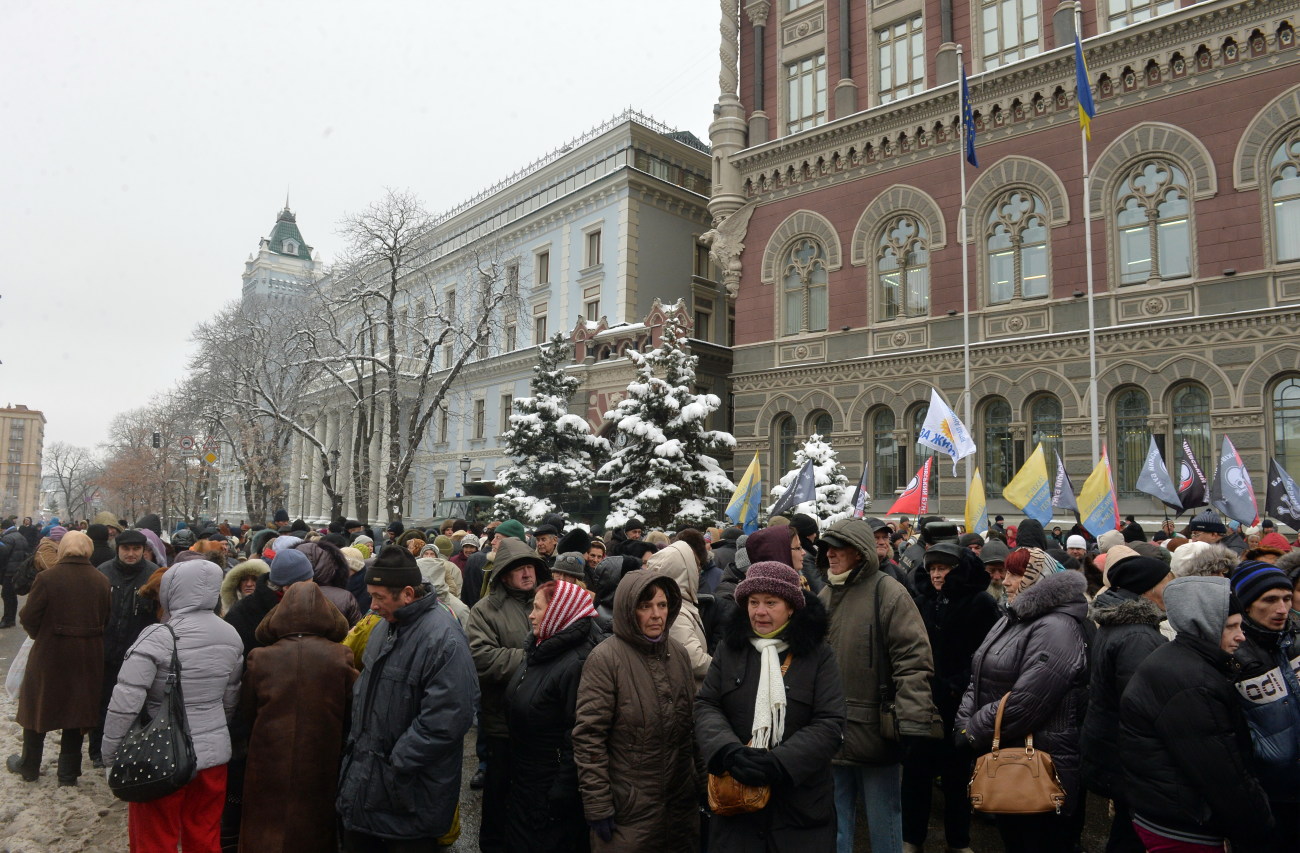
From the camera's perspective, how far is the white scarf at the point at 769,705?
3.87 metres

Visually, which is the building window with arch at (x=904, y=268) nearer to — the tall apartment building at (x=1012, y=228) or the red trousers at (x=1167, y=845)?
the tall apartment building at (x=1012, y=228)

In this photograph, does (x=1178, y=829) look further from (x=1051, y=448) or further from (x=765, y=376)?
(x=765, y=376)

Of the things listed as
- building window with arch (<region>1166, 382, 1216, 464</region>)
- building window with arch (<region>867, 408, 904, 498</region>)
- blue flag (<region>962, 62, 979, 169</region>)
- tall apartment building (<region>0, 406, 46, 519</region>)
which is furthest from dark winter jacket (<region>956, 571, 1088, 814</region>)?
tall apartment building (<region>0, 406, 46, 519</region>)

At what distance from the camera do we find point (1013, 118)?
22.5 m

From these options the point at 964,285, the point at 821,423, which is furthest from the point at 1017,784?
the point at 821,423

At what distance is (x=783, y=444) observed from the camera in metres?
27.2

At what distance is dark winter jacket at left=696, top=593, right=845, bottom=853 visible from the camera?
3.85 meters

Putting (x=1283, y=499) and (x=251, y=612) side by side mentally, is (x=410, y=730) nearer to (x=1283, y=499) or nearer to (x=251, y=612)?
(x=251, y=612)

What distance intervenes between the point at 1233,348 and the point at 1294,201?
3.42 metres

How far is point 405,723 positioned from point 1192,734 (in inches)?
146

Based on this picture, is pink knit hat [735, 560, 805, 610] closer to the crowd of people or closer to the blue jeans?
the crowd of people

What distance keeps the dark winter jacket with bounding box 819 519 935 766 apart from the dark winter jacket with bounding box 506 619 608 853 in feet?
5.16

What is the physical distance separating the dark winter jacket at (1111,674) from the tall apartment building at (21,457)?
173m

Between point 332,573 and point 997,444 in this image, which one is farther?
point 997,444
